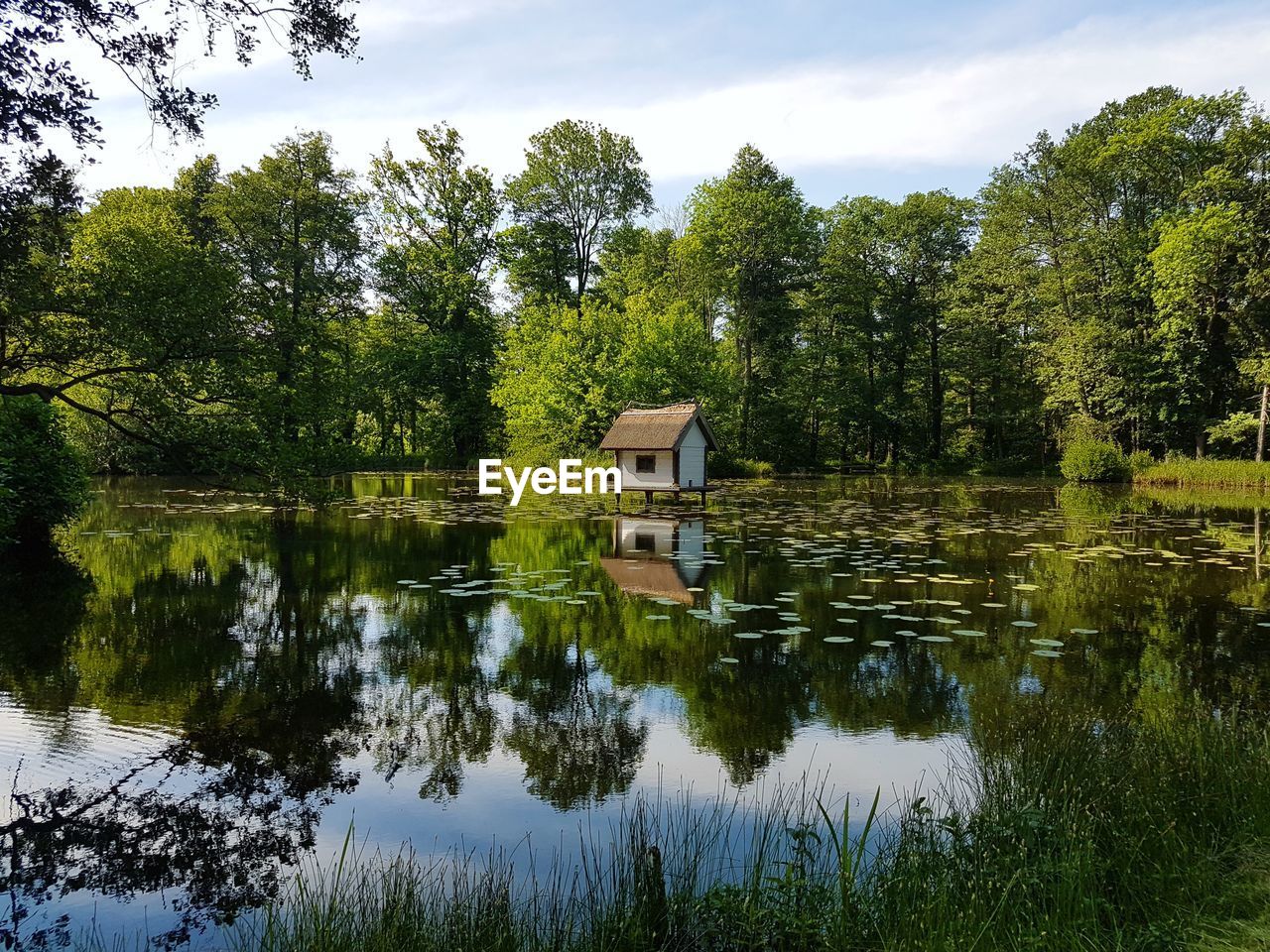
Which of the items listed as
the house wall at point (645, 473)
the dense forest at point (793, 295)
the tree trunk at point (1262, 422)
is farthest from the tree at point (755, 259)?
the tree trunk at point (1262, 422)

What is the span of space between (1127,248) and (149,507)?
41.5 m

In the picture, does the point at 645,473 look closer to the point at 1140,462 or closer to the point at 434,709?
the point at 434,709

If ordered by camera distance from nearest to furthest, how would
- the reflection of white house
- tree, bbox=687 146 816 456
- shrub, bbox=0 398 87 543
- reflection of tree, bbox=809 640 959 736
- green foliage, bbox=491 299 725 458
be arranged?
reflection of tree, bbox=809 640 959 736 < the reflection of white house < shrub, bbox=0 398 87 543 < green foliage, bbox=491 299 725 458 < tree, bbox=687 146 816 456

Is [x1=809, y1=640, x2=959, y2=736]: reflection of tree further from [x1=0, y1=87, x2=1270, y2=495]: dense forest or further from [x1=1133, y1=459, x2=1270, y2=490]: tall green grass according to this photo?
[x1=1133, y1=459, x2=1270, y2=490]: tall green grass

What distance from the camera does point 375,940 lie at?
2988mm

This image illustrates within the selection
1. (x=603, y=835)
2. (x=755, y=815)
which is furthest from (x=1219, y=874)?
(x=603, y=835)

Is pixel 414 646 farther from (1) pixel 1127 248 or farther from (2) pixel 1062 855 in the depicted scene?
(1) pixel 1127 248

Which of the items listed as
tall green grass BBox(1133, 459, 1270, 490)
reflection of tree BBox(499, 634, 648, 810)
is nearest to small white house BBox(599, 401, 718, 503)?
reflection of tree BBox(499, 634, 648, 810)

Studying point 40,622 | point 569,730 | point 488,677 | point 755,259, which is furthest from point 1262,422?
point 40,622

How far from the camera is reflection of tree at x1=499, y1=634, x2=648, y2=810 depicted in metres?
5.28

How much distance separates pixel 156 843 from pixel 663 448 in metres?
19.7

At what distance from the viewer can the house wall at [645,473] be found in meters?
24.2

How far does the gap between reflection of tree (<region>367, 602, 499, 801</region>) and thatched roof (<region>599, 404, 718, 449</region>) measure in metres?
14.9

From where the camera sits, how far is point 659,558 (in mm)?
14422
